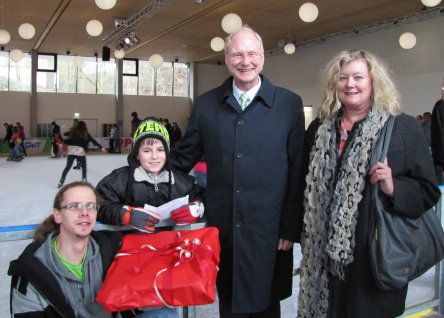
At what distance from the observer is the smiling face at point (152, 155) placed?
5.92 feet

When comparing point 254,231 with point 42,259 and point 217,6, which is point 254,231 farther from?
point 217,6

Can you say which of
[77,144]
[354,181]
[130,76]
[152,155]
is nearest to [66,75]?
[130,76]

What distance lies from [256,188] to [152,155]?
0.48 metres

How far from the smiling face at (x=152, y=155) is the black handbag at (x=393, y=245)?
2.90ft

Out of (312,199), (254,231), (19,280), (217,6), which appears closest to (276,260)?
(254,231)

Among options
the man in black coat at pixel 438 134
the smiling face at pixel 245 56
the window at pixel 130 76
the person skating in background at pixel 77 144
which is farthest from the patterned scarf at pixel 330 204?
the window at pixel 130 76

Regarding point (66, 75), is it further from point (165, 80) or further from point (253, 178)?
point (253, 178)

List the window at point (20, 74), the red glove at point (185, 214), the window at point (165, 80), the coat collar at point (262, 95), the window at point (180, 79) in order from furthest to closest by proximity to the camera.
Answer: the window at point (180, 79) → the window at point (165, 80) → the window at point (20, 74) → the coat collar at point (262, 95) → the red glove at point (185, 214)

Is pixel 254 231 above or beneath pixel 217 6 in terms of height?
beneath

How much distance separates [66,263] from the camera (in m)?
1.58

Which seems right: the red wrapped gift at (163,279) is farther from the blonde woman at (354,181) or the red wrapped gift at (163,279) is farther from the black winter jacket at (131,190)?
the blonde woman at (354,181)

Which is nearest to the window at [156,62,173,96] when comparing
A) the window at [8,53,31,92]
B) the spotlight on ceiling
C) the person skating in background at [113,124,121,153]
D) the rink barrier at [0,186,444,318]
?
the person skating in background at [113,124,121,153]

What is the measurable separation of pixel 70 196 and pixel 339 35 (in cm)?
1370

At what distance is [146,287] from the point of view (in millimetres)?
1318
